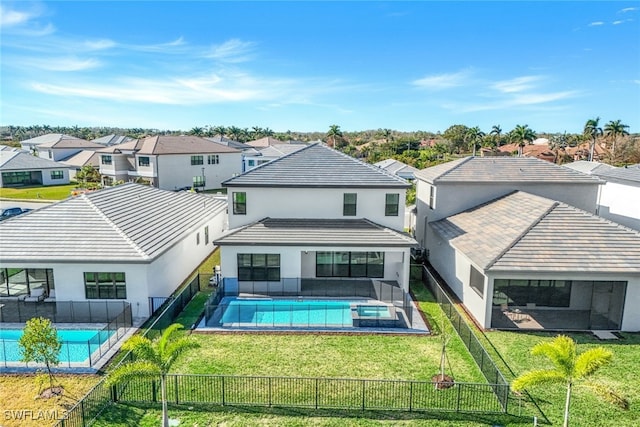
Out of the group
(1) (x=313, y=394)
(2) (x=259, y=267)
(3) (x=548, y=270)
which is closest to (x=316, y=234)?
(2) (x=259, y=267)

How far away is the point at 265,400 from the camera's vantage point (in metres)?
12.8

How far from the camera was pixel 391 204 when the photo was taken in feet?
78.1

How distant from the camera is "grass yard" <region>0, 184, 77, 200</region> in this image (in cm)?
5191

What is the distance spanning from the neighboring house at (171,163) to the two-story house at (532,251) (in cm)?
3975

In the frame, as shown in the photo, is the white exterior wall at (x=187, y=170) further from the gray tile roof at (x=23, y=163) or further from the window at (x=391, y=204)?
the window at (x=391, y=204)

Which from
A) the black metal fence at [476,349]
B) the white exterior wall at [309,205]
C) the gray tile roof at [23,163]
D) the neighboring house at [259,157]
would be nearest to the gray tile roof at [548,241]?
the black metal fence at [476,349]

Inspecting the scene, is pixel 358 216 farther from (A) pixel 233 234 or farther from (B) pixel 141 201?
(B) pixel 141 201

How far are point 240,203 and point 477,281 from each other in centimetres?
1307

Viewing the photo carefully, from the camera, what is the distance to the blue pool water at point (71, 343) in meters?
15.3

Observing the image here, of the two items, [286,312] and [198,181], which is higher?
[198,181]

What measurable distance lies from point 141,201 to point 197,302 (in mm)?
8401

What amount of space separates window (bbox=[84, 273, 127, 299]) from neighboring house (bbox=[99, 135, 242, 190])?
126ft

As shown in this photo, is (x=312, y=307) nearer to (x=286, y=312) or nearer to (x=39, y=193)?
(x=286, y=312)

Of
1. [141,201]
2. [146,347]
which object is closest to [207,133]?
[141,201]
